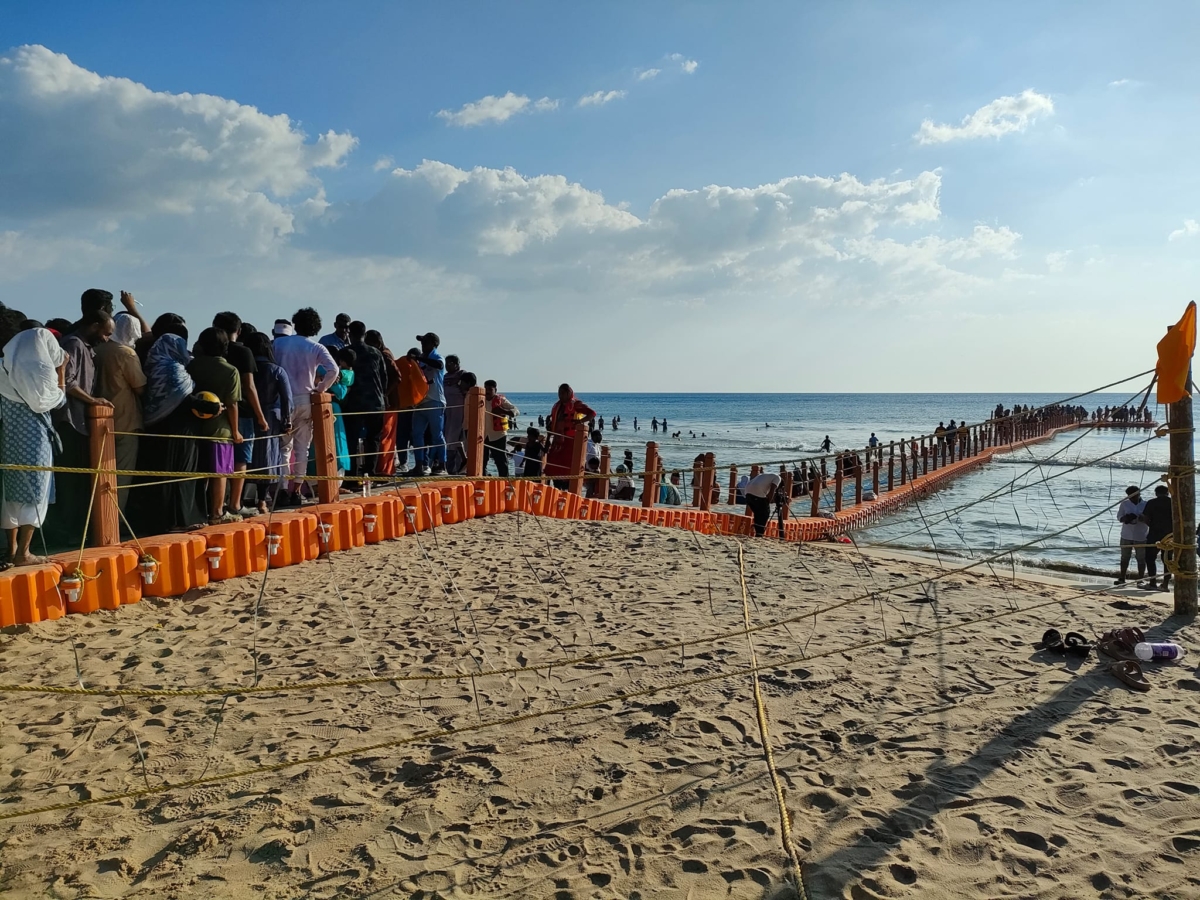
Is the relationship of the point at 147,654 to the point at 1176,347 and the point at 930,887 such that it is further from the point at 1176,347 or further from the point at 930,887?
the point at 1176,347

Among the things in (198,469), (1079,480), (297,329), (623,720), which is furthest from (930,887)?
(1079,480)

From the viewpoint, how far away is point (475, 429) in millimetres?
8719

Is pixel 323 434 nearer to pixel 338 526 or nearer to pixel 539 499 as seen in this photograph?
pixel 338 526

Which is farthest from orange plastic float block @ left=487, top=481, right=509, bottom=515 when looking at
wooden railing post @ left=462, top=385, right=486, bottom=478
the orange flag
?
the orange flag

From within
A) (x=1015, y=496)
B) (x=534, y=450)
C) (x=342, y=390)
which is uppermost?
(x=342, y=390)

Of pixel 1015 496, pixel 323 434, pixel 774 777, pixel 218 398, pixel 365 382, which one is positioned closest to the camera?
pixel 774 777

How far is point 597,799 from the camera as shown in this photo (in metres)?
3.14

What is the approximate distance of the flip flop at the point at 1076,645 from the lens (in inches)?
194

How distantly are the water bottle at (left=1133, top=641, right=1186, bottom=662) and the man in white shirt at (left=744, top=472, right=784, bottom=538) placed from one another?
263 inches

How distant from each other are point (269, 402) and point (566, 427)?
4.35 meters

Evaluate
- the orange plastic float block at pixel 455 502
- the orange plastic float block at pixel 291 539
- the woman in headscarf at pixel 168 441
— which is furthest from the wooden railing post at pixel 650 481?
the woman in headscarf at pixel 168 441

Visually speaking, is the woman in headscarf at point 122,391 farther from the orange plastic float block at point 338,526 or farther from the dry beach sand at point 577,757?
the orange plastic float block at point 338,526

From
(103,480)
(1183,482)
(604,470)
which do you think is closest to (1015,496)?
(604,470)

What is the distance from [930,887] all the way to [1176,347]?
4552mm
